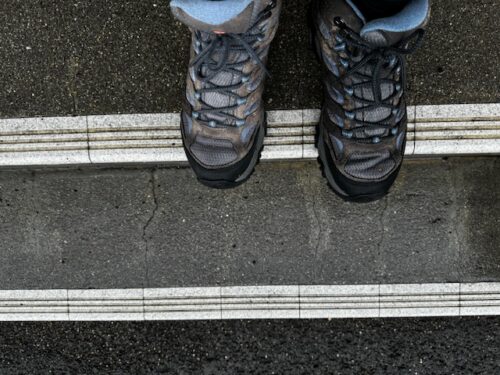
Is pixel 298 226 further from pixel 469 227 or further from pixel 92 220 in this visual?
pixel 92 220

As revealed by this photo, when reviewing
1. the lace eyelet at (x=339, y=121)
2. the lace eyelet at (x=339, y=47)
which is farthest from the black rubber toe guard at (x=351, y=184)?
the lace eyelet at (x=339, y=47)

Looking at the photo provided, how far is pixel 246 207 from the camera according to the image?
2.99 meters

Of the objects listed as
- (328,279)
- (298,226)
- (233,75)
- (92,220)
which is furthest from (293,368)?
(233,75)

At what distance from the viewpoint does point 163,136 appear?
2.81m

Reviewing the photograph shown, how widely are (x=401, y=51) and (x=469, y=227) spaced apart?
138cm

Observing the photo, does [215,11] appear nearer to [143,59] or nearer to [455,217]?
[143,59]

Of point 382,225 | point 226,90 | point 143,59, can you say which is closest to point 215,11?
point 226,90

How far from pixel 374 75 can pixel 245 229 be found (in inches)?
49.2

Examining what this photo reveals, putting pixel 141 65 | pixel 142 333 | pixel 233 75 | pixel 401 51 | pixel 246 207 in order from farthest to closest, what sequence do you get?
pixel 142 333
pixel 246 207
pixel 141 65
pixel 233 75
pixel 401 51

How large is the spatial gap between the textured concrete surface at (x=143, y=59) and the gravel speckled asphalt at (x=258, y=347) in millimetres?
1438

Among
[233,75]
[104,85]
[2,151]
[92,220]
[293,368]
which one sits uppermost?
[233,75]

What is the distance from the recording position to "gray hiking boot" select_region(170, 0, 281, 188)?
2197 millimetres

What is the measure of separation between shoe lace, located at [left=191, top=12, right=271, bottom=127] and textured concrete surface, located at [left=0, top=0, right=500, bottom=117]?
490 millimetres

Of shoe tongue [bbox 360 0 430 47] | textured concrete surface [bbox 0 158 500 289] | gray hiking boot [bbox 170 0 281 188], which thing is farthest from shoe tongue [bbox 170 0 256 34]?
textured concrete surface [bbox 0 158 500 289]
